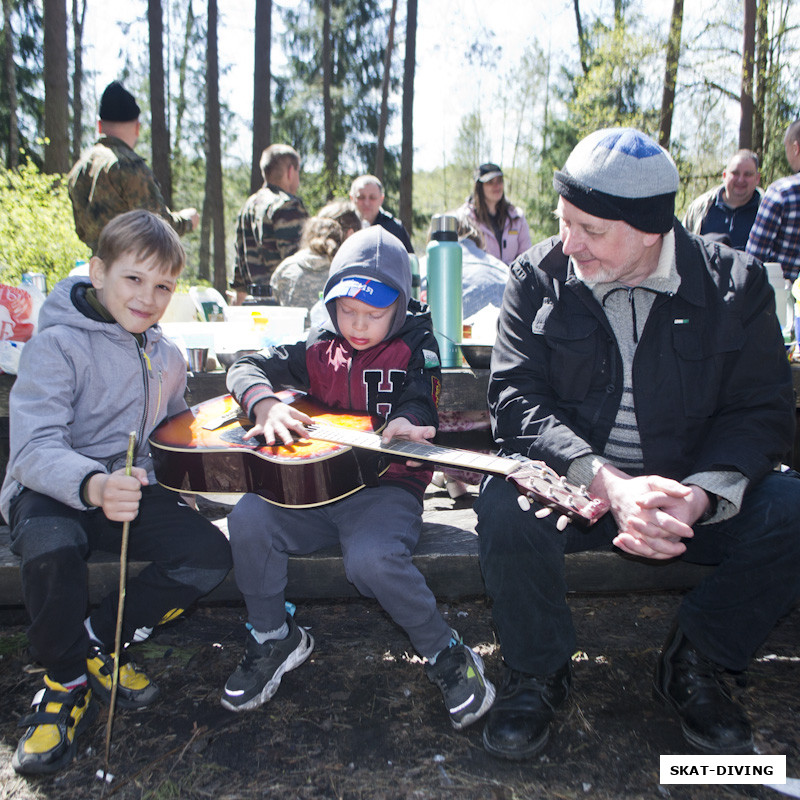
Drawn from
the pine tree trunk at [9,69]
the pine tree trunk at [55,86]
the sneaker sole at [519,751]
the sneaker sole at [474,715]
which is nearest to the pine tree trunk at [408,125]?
the pine tree trunk at [55,86]

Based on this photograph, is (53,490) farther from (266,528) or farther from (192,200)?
(192,200)

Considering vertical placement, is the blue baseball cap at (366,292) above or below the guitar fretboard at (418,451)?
above

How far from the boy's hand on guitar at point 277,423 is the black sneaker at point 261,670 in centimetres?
63

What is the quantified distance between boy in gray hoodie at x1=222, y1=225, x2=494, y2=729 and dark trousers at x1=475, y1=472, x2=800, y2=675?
23 cm

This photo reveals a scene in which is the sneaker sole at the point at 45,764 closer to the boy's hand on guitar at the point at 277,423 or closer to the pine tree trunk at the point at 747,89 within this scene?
the boy's hand on guitar at the point at 277,423

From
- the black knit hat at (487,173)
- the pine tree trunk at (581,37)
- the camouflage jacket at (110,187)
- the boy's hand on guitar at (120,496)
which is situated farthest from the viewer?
the pine tree trunk at (581,37)

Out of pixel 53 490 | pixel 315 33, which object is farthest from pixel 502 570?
pixel 315 33

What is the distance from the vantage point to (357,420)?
2426 mm

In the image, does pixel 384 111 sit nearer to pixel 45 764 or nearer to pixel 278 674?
pixel 278 674

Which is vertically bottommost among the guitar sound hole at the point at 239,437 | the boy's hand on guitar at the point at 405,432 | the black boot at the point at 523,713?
the black boot at the point at 523,713

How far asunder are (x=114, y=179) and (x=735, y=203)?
4.83 m

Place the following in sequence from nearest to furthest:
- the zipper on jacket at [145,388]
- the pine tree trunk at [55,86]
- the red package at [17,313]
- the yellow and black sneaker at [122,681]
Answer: the yellow and black sneaker at [122,681] → the zipper on jacket at [145,388] → the red package at [17,313] → the pine tree trunk at [55,86]

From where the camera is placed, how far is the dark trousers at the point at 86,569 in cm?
193

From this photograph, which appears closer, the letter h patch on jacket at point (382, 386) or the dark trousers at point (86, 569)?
the dark trousers at point (86, 569)
